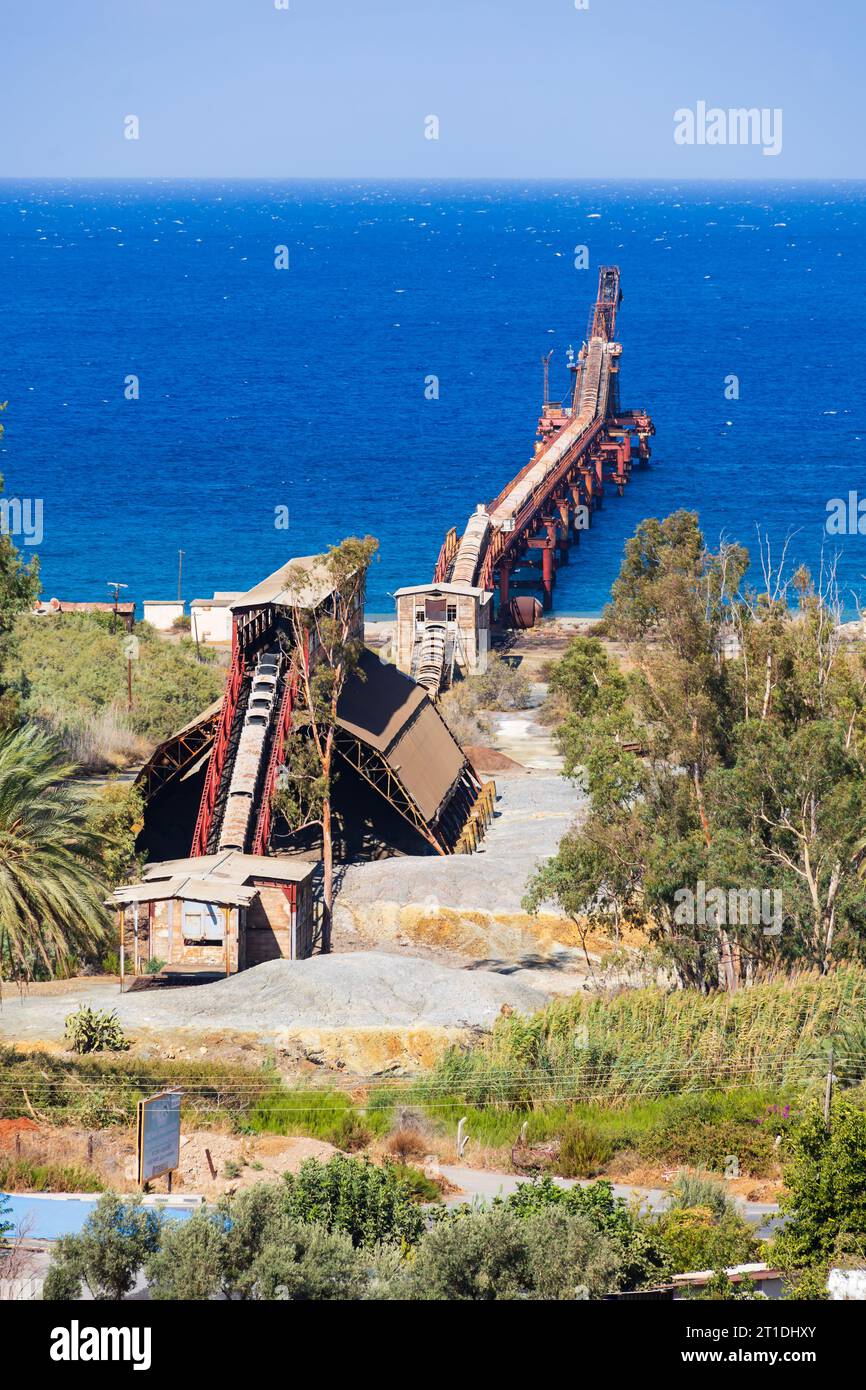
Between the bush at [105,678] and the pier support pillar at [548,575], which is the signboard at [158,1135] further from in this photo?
the pier support pillar at [548,575]

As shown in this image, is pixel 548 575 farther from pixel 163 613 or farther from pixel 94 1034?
pixel 94 1034

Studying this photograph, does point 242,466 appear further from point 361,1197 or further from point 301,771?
point 361,1197

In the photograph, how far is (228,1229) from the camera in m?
19.5

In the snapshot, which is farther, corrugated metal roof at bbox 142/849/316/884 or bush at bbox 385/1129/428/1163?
corrugated metal roof at bbox 142/849/316/884

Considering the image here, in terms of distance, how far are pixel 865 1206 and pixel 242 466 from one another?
364 feet

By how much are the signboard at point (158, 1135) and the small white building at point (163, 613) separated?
5203 centimetres

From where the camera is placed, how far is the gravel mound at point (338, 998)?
97.9 ft

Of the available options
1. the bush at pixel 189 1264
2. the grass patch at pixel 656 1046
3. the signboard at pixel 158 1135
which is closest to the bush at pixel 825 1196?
the grass patch at pixel 656 1046

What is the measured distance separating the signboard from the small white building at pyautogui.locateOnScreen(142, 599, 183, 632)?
52026 millimetres

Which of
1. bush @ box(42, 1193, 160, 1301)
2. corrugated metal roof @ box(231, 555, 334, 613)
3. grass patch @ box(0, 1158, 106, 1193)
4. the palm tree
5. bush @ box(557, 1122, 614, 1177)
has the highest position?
corrugated metal roof @ box(231, 555, 334, 613)

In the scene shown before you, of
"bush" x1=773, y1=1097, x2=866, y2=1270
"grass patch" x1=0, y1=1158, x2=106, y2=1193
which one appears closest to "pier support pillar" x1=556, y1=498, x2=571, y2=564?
"grass patch" x1=0, y1=1158, x2=106, y2=1193

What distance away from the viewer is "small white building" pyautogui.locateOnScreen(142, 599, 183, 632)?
2950 inches

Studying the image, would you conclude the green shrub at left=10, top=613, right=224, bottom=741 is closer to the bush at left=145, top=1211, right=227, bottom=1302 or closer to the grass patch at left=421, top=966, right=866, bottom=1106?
the grass patch at left=421, top=966, right=866, bottom=1106

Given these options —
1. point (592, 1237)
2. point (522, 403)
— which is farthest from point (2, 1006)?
point (522, 403)
